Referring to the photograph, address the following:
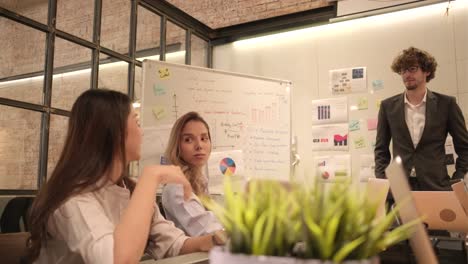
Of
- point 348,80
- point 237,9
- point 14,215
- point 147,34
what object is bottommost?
point 14,215

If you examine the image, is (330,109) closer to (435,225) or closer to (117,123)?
(435,225)

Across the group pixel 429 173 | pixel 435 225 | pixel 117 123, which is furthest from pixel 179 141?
pixel 429 173

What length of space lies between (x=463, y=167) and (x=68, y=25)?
8.91 ft

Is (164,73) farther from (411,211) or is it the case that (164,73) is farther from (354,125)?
(411,211)

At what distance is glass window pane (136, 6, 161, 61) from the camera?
3.54m

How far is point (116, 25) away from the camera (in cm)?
326

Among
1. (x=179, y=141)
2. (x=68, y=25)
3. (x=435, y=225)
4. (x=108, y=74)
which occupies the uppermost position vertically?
(x=68, y=25)

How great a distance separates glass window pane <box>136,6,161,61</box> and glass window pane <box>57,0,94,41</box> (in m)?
0.53

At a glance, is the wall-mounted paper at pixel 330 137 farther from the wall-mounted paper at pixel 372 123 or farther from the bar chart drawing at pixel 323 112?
the wall-mounted paper at pixel 372 123

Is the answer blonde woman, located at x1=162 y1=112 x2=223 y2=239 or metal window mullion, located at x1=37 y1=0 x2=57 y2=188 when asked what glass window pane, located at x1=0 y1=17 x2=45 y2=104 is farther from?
blonde woman, located at x1=162 y1=112 x2=223 y2=239

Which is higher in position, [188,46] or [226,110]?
[188,46]

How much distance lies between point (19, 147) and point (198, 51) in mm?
2268

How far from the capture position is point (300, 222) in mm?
367

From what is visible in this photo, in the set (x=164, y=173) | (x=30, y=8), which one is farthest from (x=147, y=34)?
(x=164, y=173)
